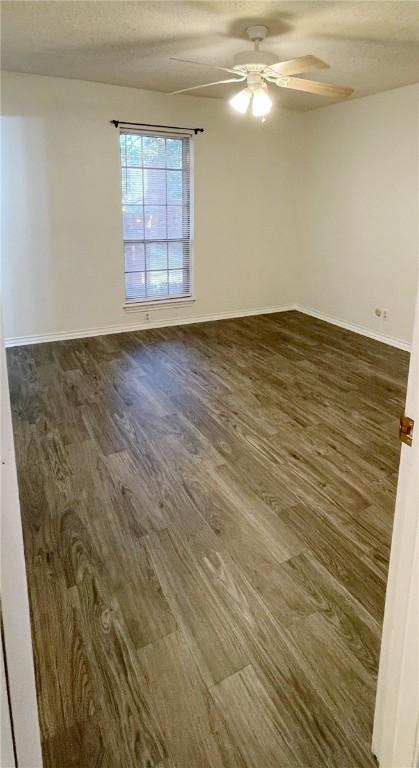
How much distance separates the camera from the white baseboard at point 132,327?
15.9 ft

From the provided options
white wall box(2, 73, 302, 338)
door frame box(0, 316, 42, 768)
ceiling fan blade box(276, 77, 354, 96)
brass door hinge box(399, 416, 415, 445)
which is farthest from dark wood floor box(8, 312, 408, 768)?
ceiling fan blade box(276, 77, 354, 96)

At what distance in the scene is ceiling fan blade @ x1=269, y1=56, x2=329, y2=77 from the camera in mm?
2738

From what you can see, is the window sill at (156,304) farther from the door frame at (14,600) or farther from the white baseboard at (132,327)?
the door frame at (14,600)

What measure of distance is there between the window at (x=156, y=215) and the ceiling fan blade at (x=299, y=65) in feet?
7.75

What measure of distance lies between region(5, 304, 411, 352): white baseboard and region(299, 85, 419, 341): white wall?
2.7 inches

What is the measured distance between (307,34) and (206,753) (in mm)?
3898

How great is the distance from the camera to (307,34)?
10.2ft

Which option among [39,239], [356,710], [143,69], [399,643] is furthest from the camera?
[39,239]

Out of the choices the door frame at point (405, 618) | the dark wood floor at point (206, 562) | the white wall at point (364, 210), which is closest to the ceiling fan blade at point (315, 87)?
the white wall at point (364, 210)

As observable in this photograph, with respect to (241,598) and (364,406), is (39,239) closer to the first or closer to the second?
(364,406)

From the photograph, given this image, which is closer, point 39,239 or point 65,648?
point 65,648

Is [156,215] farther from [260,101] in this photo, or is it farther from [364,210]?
[364,210]

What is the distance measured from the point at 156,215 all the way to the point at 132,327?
4.26 feet

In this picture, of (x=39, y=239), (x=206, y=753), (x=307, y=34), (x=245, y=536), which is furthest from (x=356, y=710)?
(x=39, y=239)
